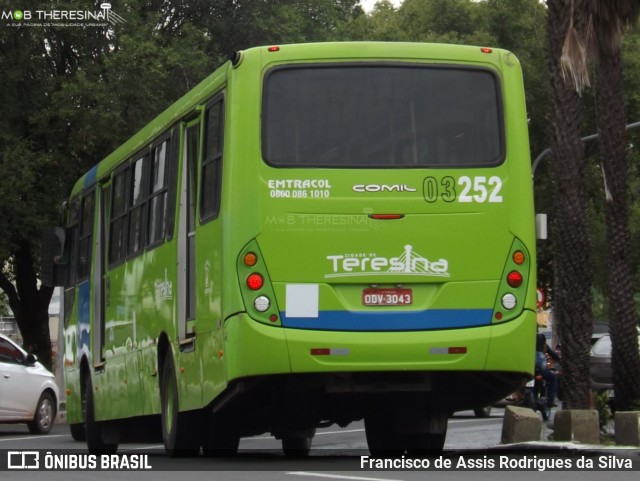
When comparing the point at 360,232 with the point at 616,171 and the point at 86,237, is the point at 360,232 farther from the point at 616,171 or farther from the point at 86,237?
the point at 616,171

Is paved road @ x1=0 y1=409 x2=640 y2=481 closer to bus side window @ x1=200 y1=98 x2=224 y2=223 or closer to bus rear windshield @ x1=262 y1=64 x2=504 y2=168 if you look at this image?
bus side window @ x1=200 y1=98 x2=224 y2=223

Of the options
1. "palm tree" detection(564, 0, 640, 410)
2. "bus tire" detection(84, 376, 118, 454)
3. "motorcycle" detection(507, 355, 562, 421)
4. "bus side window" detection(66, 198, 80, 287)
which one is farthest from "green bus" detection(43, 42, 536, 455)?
"motorcycle" detection(507, 355, 562, 421)

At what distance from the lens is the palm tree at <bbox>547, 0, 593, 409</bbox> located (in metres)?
18.3

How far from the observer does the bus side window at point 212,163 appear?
12922mm

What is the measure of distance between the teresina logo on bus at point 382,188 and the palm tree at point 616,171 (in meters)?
7.36

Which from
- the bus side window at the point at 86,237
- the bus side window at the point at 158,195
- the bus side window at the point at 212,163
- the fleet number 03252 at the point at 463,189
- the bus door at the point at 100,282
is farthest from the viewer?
the bus side window at the point at 86,237

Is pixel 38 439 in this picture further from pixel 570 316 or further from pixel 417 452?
pixel 417 452

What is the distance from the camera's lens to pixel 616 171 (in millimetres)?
19953

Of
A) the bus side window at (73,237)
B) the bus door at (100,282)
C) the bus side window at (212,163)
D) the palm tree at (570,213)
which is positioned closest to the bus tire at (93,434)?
the bus door at (100,282)

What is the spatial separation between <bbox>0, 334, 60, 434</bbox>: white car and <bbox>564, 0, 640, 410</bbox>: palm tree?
998cm

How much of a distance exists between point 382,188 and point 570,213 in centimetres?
628
